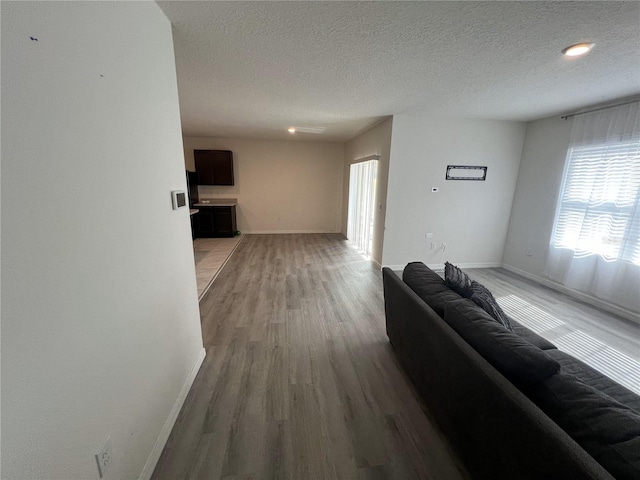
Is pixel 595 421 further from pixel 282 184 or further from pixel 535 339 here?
pixel 282 184

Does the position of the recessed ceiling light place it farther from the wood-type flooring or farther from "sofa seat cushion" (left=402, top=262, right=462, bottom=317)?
the wood-type flooring

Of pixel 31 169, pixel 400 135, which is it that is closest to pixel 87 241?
pixel 31 169

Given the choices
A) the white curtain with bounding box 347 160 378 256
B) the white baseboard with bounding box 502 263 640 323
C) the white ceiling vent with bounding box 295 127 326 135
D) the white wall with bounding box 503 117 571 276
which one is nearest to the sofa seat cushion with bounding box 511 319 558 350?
the white baseboard with bounding box 502 263 640 323

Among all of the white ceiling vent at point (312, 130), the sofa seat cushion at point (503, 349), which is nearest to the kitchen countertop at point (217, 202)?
the white ceiling vent at point (312, 130)

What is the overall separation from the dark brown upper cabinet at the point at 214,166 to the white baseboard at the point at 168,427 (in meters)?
5.09

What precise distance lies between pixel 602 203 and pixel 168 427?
485cm

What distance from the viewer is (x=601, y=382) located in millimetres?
1331

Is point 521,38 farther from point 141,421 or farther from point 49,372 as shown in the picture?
point 141,421

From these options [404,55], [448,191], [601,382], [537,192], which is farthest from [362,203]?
[601,382]

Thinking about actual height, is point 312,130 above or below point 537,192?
above

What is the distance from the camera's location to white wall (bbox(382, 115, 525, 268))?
3.79m

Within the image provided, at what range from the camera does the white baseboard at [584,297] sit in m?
2.73

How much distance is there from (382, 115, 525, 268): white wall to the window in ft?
2.86

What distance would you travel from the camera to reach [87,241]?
33.3 inches
